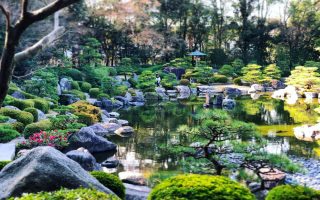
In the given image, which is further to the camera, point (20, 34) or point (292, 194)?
point (292, 194)

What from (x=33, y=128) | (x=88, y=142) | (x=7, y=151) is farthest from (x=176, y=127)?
(x=7, y=151)

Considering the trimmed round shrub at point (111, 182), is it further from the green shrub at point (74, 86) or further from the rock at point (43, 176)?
the green shrub at point (74, 86)

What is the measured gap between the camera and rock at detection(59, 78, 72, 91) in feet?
68.3

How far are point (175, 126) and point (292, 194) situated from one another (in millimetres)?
11475

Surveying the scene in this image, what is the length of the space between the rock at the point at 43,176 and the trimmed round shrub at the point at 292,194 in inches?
75.3

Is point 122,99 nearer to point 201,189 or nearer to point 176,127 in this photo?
point 176,127

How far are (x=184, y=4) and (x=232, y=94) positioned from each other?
1272 centimetres

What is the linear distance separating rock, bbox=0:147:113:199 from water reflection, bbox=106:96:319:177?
10.4 feet

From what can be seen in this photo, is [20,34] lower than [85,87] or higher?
higher

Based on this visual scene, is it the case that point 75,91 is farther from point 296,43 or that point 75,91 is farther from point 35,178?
point 296,43

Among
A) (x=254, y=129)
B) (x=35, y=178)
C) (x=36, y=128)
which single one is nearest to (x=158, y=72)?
(x=36, y=128)

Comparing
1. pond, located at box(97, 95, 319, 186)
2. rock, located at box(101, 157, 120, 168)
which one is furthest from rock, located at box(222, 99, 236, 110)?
rock, located at box(101, 157, 120, 168)

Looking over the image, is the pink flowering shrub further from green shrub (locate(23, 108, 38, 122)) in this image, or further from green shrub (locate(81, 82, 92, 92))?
green shrub (locate(81, 82, 92, 92))

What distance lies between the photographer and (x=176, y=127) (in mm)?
15203
